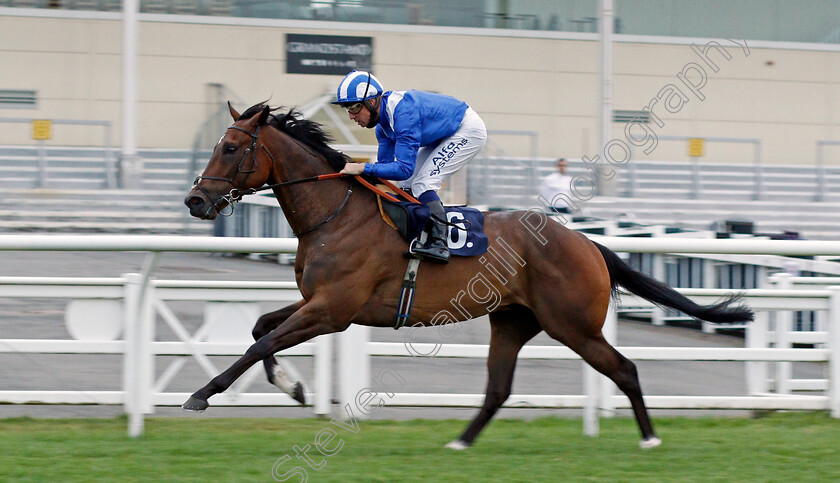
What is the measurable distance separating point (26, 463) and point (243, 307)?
1583mm

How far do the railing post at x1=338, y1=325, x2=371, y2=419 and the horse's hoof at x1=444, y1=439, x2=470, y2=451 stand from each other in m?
0.81

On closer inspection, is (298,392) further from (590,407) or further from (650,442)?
(650,442)

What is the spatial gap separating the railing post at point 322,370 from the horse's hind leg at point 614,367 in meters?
1.41

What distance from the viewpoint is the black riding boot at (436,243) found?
491cm

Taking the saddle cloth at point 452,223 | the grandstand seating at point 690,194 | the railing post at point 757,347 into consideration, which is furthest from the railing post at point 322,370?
the grandstand seating at point 690,194

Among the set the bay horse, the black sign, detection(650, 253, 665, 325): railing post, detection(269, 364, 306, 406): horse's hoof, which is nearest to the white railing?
the bay horse

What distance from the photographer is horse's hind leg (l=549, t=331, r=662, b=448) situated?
503cm

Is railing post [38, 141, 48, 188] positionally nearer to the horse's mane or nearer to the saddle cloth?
the horse's mane

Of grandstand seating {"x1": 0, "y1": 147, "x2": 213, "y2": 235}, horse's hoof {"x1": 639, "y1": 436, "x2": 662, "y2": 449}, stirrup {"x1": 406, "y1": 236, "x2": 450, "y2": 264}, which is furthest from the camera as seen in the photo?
grandstand seating {"x1": 0, "y1": 147, "x2": 213, "y2": 235}

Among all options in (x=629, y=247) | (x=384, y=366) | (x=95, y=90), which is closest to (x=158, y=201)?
(x=95, y=90)

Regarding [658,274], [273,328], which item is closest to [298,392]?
[273,328]

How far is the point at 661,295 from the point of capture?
536 centimetres

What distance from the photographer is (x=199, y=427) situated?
17.6 feet

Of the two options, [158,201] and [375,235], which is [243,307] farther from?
[158,201]
